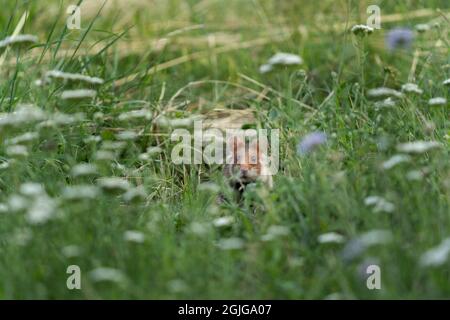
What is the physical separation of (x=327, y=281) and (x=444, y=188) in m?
0.62

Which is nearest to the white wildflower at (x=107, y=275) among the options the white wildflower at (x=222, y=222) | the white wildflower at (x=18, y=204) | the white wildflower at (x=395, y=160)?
the white wildflower at (x=18, y=204)

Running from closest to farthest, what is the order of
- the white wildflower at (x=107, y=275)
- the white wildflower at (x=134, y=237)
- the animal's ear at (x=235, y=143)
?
the white wildflower at (x=107, y=275), the white wildflower at (x=134, y=237), the animal's ear at (x=235, y=143)

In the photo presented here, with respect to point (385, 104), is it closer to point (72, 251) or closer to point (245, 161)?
point (245, 161)

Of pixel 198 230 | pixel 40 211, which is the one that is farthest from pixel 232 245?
pixel 40 211

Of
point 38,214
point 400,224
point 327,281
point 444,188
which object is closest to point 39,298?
point 38,214

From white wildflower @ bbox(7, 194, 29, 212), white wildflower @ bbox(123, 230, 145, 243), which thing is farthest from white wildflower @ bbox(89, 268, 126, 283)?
white wildflower @ bbox(7, 194, 29, 212)

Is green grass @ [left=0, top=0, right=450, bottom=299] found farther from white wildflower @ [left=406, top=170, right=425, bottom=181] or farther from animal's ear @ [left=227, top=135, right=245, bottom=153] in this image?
animal's ear @ [left=227, top=135, right=245, bottom=153]

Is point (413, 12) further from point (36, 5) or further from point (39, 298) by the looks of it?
point (39, 298)

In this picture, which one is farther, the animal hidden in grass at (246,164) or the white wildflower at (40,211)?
A: the animal hidden in grass at (246,164)

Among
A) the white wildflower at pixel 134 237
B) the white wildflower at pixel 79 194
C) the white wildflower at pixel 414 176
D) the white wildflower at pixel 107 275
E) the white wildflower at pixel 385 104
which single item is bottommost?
the white wildflower at pixel 107 275

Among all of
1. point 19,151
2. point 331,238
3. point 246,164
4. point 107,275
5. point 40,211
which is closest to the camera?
point 107,275

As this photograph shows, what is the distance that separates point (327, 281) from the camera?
250 cm

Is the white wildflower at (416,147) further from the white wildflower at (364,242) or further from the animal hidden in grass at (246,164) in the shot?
the animal hidden in grass at (246,164)
